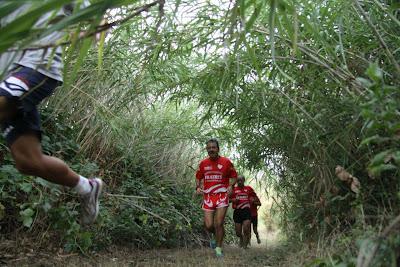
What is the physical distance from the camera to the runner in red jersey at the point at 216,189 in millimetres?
5070

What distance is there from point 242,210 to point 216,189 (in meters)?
1.58

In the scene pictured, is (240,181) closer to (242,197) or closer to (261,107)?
(242,197)

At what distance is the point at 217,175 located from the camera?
524 cm

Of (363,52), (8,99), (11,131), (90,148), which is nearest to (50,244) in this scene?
(90,148)

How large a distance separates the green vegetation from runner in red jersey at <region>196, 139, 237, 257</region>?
0.27 meters

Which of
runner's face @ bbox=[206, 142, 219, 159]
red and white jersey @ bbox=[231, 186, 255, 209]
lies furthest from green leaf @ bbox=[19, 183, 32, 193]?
red and white jersey @ bbox=[231, 186, 255, 209]

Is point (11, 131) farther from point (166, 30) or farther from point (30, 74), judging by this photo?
point (166, 30)

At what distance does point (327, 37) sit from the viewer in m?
2.81

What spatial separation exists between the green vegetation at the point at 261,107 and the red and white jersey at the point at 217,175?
0.21 meters

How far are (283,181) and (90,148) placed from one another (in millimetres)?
1864

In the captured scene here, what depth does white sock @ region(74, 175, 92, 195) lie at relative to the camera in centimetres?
233

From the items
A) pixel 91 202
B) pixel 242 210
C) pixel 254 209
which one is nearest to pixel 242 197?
pixel 242 210

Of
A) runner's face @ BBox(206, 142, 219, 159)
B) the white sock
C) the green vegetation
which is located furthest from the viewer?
runner's face @ BBox(206, 142, 219, 159)

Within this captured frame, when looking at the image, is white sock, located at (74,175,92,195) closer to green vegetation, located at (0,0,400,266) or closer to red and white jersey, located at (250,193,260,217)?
green vegetation, located at (0,0,400,266)
